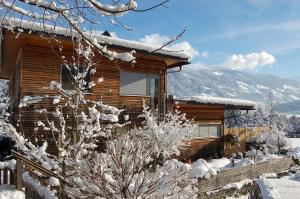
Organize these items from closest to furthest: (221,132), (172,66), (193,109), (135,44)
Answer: (135,44) < (172,66) < (193,109) < (221,132)

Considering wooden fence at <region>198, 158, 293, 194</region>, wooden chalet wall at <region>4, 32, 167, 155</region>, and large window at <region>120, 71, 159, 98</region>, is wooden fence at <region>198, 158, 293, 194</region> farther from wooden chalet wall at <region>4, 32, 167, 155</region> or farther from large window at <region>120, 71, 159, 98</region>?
large window at <region>120, 71, 159, 98</region>

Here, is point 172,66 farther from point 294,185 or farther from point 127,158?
point 127,158

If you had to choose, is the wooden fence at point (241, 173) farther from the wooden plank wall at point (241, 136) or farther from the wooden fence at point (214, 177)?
the wooden plank wall at point (241, 136)

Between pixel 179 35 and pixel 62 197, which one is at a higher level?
pixel 179 35

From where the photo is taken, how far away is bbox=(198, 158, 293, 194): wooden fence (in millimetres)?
15977

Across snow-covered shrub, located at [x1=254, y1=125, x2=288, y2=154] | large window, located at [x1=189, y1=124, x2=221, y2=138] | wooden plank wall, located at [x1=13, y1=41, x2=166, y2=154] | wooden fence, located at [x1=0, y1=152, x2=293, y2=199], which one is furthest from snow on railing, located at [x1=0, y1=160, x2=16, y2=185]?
snow-covered shrub, located at [x1=254, y1=125, x2=288, y2=154]

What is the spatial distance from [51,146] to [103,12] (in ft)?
47.5

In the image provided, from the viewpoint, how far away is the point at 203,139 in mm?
26078

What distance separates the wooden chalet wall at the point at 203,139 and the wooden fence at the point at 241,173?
493cm

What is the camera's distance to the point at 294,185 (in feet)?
31.8

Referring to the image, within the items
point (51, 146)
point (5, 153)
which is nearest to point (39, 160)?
point (5, 153)

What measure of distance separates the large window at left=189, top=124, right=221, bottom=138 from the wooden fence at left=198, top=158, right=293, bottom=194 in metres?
5.63

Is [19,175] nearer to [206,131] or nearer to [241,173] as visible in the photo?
[241,173]

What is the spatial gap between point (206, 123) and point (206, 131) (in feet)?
2.00
